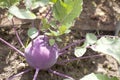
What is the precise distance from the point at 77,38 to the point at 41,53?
13.8 inches

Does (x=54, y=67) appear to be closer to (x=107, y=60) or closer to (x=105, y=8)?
(x=107, y=60)

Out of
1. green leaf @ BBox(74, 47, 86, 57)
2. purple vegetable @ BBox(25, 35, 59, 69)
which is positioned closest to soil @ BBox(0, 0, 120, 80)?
purple vegetable @ BBox(25, 35, 59, 69)

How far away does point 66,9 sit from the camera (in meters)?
1.18

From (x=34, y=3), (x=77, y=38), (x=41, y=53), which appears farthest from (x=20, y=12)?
(x=77, y=38)

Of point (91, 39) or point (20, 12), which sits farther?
point (91, 39)

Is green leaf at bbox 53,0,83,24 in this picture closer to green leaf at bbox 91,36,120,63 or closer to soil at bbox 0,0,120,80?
green leaf at bbox 91,36,120,63

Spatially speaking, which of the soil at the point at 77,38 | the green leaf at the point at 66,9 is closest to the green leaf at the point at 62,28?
the green leaf at the point at 66,9

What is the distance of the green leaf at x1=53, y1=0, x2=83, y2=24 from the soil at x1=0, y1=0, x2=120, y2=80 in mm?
317

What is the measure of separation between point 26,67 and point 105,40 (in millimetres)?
387

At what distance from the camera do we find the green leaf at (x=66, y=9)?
3.83ft

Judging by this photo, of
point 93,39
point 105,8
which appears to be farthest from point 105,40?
point 105,8

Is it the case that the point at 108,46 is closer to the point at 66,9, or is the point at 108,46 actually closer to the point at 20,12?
the point at 66,9

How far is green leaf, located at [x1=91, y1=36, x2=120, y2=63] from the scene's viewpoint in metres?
1.20

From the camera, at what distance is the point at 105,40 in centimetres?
127
